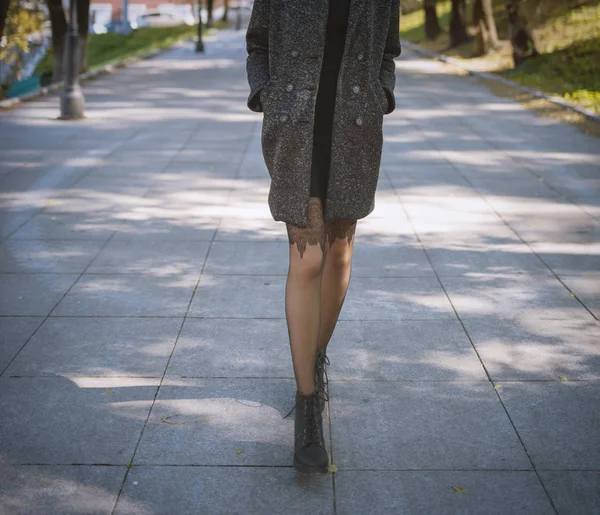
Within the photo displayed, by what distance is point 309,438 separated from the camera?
3314 mm

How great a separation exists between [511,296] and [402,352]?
124cm

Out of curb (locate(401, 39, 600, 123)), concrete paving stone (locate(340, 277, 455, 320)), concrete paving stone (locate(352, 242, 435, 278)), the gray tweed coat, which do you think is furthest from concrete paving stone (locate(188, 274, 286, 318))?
curb (locate(401, 39, 600, 123))

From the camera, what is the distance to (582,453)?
3.41 m

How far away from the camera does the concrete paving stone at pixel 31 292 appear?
505cm

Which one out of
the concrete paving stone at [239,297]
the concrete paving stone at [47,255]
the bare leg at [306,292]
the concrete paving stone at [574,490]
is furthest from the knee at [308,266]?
the concrete paving stone at [47,255]

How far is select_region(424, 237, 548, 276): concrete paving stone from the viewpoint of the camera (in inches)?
234

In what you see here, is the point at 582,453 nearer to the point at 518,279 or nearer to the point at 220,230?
the point at 518,279

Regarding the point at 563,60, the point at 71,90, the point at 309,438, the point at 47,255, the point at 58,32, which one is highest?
the point at 58,32

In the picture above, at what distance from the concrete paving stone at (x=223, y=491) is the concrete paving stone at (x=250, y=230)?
11.8 ft

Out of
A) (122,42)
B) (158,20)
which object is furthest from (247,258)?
(158,20)

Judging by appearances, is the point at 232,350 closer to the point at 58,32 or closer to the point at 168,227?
the point at 168,227

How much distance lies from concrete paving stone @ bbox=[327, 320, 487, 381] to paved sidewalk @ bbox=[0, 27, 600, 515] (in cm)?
2

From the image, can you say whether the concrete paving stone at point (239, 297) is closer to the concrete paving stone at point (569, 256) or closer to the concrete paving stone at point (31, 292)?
the concrete paving stone at point (31, 292)

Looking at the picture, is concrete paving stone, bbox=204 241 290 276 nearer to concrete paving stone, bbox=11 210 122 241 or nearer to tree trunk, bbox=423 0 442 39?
concrete paving stone, bbox=11 210 122 241
